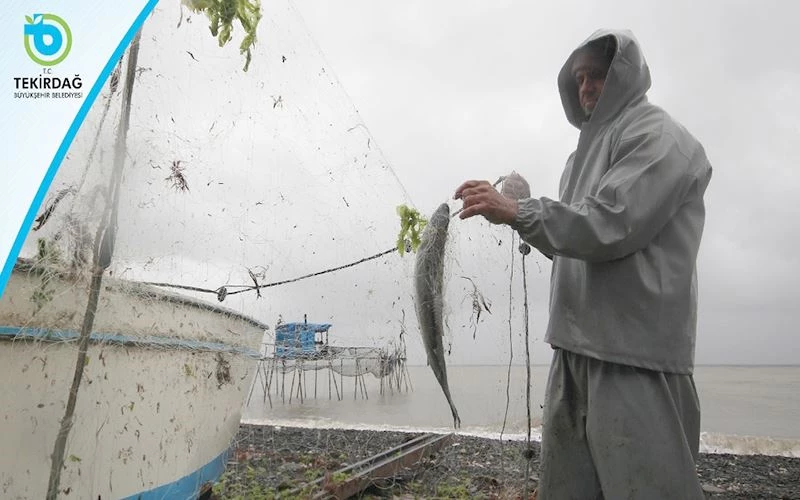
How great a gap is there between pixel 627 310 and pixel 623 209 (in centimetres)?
47

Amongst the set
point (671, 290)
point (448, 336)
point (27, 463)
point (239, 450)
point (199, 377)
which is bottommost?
point (239, 450)

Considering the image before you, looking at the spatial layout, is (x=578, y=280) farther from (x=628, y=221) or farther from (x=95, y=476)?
(x=95, y=476)

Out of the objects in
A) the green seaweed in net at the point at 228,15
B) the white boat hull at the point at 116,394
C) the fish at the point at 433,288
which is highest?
the green seaweed in net at the point at 228,15

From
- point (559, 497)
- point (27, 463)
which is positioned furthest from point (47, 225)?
point (559, 497)

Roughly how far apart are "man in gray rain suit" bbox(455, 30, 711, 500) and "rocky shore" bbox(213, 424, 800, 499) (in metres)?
2.20

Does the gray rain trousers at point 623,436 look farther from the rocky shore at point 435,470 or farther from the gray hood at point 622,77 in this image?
the rocky shore at point 435,470

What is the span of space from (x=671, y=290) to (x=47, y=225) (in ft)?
11.5

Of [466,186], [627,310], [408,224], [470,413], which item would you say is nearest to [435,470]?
[408,224]

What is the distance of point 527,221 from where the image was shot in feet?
7.12

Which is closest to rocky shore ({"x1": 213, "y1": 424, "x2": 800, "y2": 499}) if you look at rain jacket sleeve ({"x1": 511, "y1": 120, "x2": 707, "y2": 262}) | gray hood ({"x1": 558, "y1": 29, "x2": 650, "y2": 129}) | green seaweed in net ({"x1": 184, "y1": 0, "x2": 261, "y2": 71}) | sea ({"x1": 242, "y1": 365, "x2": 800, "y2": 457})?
sea ({"x1": 242, "y1": 365, "x2": 800, "y2": 457})

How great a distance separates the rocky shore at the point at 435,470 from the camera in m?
6.21

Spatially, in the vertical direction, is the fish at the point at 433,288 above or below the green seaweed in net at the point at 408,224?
below

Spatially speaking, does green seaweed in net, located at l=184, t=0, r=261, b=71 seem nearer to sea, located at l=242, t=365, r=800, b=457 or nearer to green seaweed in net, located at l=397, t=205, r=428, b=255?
green seaweed in net, located at l=397, t=205, r=428, b=255

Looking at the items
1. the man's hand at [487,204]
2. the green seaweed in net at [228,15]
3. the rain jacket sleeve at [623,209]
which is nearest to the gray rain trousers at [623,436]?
the rain jacket sleeve at [623,209]
